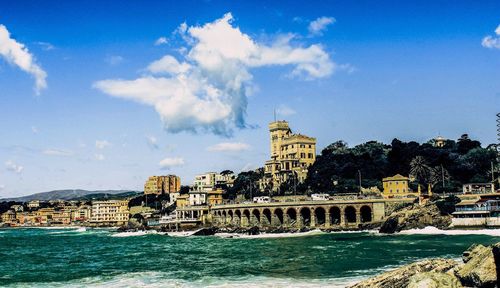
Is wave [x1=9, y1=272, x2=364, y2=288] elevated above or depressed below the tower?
below

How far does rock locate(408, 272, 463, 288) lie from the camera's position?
56.8 feet

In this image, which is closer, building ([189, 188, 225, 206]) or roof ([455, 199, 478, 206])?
roof ([455, 199, 478, 206])

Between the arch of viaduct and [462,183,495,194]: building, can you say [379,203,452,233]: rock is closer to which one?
the arch of viaduct

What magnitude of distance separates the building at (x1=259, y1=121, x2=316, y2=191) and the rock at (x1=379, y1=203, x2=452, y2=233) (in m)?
63.0

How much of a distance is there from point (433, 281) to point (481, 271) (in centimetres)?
446

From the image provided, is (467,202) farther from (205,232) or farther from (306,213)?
(205,232)

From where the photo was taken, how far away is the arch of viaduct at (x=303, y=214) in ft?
326

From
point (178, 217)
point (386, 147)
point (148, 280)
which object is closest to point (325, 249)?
point (148, 280)

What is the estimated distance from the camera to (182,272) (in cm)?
4694

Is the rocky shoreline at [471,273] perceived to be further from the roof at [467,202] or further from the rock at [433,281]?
the roof at [467,202]

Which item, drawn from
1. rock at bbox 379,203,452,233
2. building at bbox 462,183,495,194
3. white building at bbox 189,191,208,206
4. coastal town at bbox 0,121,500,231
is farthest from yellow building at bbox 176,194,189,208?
building at bbox 462,183,495,194

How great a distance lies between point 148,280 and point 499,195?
209 ft

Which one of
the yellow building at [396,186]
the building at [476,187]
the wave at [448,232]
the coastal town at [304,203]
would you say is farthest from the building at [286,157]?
the wave at [448,232]

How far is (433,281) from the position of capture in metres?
17.5
